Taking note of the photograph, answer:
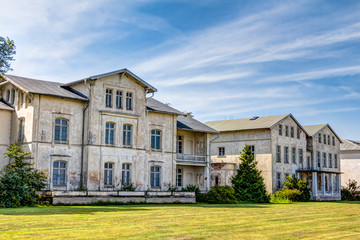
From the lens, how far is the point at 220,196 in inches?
1378

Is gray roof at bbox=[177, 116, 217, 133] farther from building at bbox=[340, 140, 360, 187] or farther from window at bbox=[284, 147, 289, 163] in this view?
building at bbox=[340, 140, 360, 187]

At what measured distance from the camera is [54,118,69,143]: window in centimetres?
3138

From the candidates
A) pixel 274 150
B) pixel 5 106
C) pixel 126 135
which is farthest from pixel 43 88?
pixel 274 150

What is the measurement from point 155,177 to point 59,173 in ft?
28.1

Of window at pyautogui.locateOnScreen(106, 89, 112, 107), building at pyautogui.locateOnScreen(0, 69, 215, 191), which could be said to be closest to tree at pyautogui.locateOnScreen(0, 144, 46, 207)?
building at pyautogui.locateOnScreen(0, 69, 215, 191)

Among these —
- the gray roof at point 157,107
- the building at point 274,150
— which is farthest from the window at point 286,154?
the gray roof at point 157,107

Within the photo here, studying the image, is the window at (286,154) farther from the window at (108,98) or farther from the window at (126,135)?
the window at (108,98)

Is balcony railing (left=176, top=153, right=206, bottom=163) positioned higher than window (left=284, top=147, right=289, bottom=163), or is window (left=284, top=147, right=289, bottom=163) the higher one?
window (left=284, top=147, right=289, bottom=163)

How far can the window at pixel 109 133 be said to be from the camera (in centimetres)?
3331

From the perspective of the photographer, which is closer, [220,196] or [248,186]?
[220,196]

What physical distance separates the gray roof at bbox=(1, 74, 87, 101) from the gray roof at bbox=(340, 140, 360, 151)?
42.7 m

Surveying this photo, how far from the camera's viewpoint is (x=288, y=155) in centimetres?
5031

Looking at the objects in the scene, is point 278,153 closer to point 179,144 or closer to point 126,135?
point 179,144

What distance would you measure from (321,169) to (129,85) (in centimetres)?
3037
